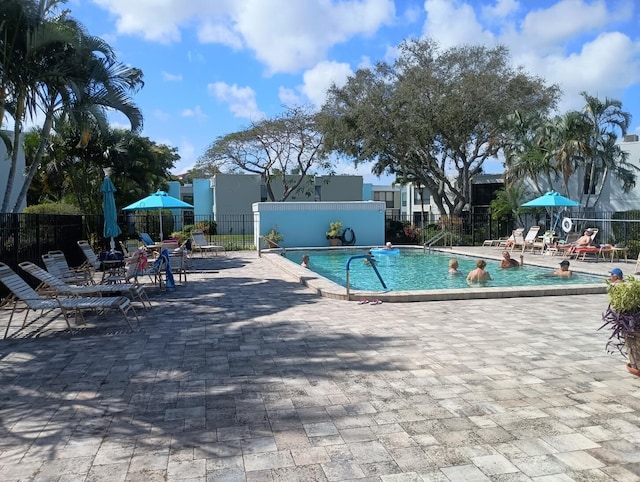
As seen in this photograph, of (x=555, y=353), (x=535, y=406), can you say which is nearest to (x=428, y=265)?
(x=555, y=353)

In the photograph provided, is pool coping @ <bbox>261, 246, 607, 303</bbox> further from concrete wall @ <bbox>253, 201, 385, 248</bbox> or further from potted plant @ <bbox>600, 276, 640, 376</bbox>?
concrete wall @ <bbox>253, 201, 385, 248</bbox>

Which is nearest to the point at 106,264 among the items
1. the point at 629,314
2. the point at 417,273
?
the point at 417,273

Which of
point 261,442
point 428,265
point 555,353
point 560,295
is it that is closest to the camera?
point 261,442

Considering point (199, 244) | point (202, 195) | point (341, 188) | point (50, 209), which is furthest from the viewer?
point (202, 195)

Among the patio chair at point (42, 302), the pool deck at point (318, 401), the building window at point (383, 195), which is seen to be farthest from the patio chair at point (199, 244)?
the building window at point (383, 195)

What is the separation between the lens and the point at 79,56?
10.4 m

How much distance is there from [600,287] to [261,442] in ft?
26.8

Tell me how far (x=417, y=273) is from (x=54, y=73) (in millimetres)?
A: 10012

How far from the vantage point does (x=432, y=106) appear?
23.8m

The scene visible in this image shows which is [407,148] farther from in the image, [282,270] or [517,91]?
[282,270]

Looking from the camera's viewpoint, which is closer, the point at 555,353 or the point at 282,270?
the point at 555,353

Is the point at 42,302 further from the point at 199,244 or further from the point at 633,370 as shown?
the point at 199,244

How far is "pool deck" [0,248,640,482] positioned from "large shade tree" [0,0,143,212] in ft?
18.4

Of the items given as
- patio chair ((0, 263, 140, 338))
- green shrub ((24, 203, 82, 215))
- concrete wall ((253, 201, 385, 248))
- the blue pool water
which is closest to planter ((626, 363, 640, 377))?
patio chair ((0, 263, 140, 338))
